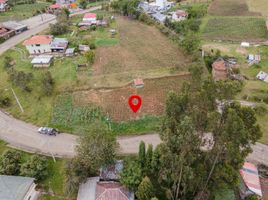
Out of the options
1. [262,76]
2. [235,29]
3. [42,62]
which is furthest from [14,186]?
[235,29]

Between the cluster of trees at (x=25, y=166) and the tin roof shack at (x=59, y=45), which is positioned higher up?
the tin roof shack at (x=59, y=45)

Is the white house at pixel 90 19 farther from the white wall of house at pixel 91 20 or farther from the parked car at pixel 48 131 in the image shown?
the parked car at pixel 48 131

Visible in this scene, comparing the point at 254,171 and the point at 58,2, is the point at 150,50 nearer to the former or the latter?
the point at 254,171

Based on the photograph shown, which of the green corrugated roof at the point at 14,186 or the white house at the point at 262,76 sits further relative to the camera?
the white house at the point at 262,76

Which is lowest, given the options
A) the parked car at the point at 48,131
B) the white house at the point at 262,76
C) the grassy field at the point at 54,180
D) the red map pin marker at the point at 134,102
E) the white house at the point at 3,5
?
the grassy field at the point at 54,180

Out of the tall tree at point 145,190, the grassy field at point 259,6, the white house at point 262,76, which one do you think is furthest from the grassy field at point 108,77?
the grassy field at point 259,6

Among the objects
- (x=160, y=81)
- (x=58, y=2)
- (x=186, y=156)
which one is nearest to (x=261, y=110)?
(x=160, y=81)
